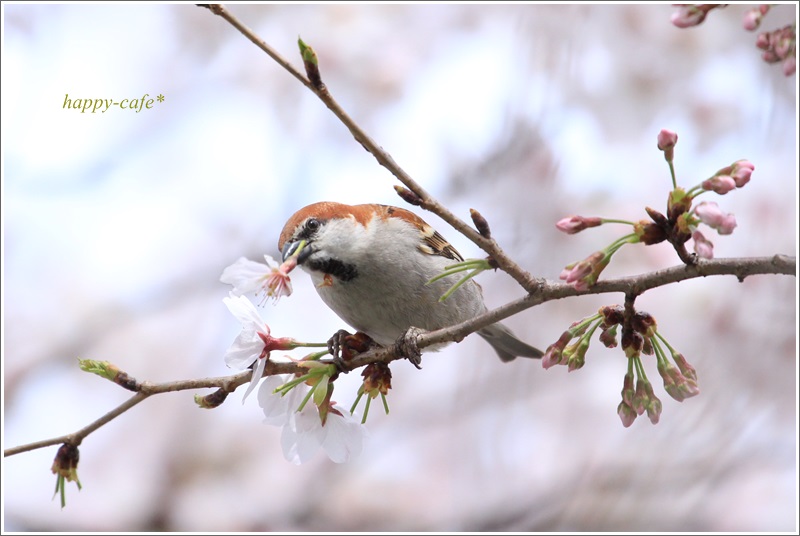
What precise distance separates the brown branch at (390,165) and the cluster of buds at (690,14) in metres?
0.50

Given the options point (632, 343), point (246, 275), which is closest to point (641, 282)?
point (632, 343)

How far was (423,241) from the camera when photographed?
2404 millimetres

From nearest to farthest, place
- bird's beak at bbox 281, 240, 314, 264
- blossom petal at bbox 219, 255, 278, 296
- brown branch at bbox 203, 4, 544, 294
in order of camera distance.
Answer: brown branch at bbox 203, 4, 544, 294
blossom petal at bbox 219, 255, 278, 296
bird's beak at bbox 281, 240, 314, 264

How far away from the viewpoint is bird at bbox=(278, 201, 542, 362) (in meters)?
2.06

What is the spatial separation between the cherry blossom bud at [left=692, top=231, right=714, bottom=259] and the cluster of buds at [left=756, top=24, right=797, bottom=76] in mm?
285

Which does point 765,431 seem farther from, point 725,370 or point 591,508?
point 591,508

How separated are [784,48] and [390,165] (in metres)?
0.64

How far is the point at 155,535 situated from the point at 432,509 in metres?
1.64

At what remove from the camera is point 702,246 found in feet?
3.92

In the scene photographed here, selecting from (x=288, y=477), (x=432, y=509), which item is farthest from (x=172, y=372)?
(x=432, y=509)

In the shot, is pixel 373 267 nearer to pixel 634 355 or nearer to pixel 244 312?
pixel 244 312

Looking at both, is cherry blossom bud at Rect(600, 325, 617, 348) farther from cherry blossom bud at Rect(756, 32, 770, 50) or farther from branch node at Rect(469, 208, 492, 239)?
cherry blossom bud at Rect(756, 32, 770, 50)

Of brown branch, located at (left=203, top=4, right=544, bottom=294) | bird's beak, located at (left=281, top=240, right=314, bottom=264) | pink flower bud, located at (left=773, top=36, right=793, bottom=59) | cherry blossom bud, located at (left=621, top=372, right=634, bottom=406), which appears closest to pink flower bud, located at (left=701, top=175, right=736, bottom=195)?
pink flower bud, located at (left=773, top=36, right=793, bottom=59)

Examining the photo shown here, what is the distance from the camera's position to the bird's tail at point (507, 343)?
2.80 meters
